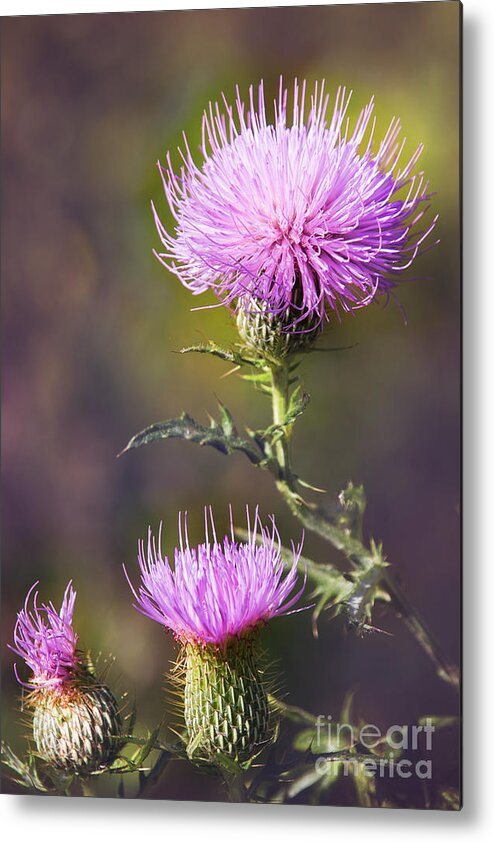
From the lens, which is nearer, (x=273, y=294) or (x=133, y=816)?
(x=273, y=294)

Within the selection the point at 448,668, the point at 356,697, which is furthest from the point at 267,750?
the point at 448,668

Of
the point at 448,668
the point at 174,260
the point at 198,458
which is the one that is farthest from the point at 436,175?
the point at 448,668

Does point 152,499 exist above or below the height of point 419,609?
above

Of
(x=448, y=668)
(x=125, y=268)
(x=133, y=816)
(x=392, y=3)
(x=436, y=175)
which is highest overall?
(x=392, y=3)

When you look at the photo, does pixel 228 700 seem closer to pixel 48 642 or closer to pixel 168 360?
pixel 48 642

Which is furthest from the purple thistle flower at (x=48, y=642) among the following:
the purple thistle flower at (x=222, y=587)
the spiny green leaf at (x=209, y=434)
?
the spiny green leaf at (x=209, y=434)

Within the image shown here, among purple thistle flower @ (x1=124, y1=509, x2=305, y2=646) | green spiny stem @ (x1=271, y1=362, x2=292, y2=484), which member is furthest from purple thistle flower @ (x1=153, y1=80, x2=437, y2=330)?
purple thistle flower @ (x1=124, y1=509, x2=305, y2=646)

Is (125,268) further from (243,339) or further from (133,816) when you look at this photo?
(133,816)
